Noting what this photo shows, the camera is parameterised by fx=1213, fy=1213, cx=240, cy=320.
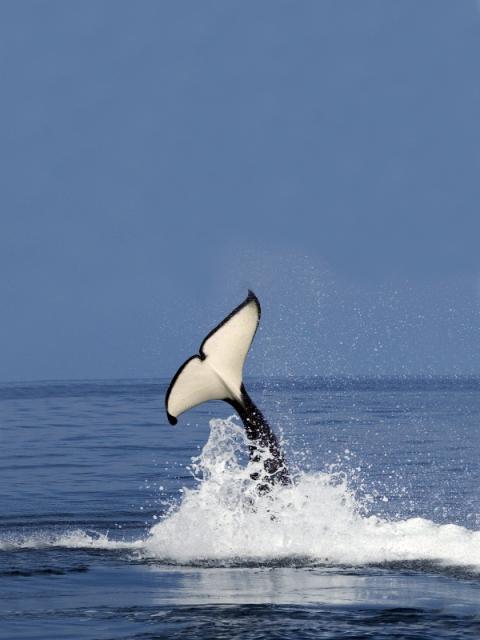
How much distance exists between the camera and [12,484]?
24625mm

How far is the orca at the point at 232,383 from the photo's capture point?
15.2 meters

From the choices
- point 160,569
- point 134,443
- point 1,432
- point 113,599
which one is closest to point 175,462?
point 134,443

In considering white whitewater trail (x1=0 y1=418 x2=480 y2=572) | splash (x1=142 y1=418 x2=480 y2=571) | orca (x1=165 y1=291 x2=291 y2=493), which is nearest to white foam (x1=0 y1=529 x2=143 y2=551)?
white whitewater trail (x1=0 y1=418 x2=480 y2=572)

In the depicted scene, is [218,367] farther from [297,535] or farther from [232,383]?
[297,535]

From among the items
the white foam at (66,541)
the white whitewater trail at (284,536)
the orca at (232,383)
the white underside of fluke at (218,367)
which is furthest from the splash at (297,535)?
the white underside of fluke at (218,367)

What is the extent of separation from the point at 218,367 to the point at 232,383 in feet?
0.89

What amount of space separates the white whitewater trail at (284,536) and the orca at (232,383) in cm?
27

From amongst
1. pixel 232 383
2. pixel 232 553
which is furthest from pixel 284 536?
pixel 232 383

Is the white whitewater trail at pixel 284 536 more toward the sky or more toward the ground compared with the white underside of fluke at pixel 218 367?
more toward the ground

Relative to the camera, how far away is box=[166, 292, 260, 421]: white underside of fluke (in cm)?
1526

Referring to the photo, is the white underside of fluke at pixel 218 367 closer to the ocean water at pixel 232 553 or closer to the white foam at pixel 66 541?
the ocean water at pixel 232 553

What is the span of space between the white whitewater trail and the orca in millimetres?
274

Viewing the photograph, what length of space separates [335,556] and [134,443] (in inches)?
803

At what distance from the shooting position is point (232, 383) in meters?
15.5
